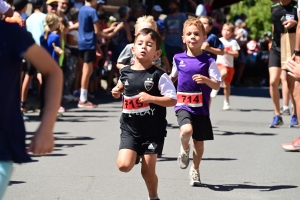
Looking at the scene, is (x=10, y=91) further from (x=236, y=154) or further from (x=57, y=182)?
(x=236, y=154)

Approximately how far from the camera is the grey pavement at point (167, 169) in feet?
22.4

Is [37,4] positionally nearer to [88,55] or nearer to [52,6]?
[52,6]

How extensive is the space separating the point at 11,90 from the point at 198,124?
3866mm

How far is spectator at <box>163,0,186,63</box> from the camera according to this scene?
17.1 meters

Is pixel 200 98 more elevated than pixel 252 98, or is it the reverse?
pixel 200 98

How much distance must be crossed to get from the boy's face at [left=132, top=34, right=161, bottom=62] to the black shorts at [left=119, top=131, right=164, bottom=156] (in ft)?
2.13

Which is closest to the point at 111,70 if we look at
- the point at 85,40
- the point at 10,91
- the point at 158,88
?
the point at 85,40

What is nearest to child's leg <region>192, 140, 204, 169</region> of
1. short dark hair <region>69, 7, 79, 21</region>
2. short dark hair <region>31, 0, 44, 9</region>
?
short dark hair <region>31, 0, 44, 9</region>

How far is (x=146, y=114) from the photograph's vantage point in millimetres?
6070

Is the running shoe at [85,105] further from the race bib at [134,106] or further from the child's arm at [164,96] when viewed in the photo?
the child's arm at [164,96]

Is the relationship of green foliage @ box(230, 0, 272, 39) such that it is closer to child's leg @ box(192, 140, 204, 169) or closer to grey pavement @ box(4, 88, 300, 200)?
grey pavement @ box(4, 88, 300, 200)

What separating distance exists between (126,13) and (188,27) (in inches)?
371

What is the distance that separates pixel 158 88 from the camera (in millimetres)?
6062

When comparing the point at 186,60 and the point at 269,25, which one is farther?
the point at 269,25
